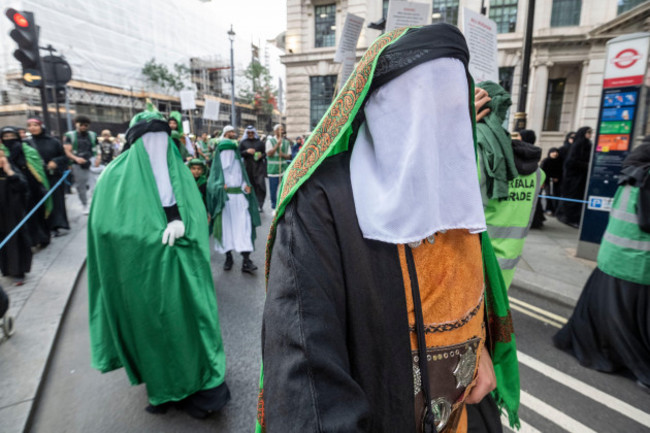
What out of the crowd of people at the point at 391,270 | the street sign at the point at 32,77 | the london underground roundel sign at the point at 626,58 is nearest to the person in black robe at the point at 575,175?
the london underground roundel sign at the point at 626,58

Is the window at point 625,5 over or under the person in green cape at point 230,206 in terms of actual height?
over

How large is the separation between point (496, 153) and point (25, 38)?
817 centimetres

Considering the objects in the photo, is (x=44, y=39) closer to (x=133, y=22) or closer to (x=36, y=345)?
(x=133, y=22)

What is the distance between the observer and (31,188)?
20.1 feet

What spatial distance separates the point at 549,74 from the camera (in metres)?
16.7

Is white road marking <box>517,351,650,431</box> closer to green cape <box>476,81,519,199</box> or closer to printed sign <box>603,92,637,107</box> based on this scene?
green cape <box>476,81,519,199</box>

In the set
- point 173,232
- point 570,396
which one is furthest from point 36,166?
point 570,396

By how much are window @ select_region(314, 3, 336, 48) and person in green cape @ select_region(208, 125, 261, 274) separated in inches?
643

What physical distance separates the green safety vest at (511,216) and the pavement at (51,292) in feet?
7.71

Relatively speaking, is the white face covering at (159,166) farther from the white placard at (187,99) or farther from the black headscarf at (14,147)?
the white placard at (187,99)

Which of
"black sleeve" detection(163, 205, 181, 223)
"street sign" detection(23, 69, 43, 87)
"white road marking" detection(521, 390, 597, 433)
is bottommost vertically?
"white road marking" detection(521, 390, 597, 433)

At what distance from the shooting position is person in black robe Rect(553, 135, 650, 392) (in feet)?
9.30

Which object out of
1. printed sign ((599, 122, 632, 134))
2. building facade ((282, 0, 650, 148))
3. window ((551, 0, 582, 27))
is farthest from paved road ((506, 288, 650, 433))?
window ((551, 0, 582, 27))

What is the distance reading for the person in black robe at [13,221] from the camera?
4684mm
